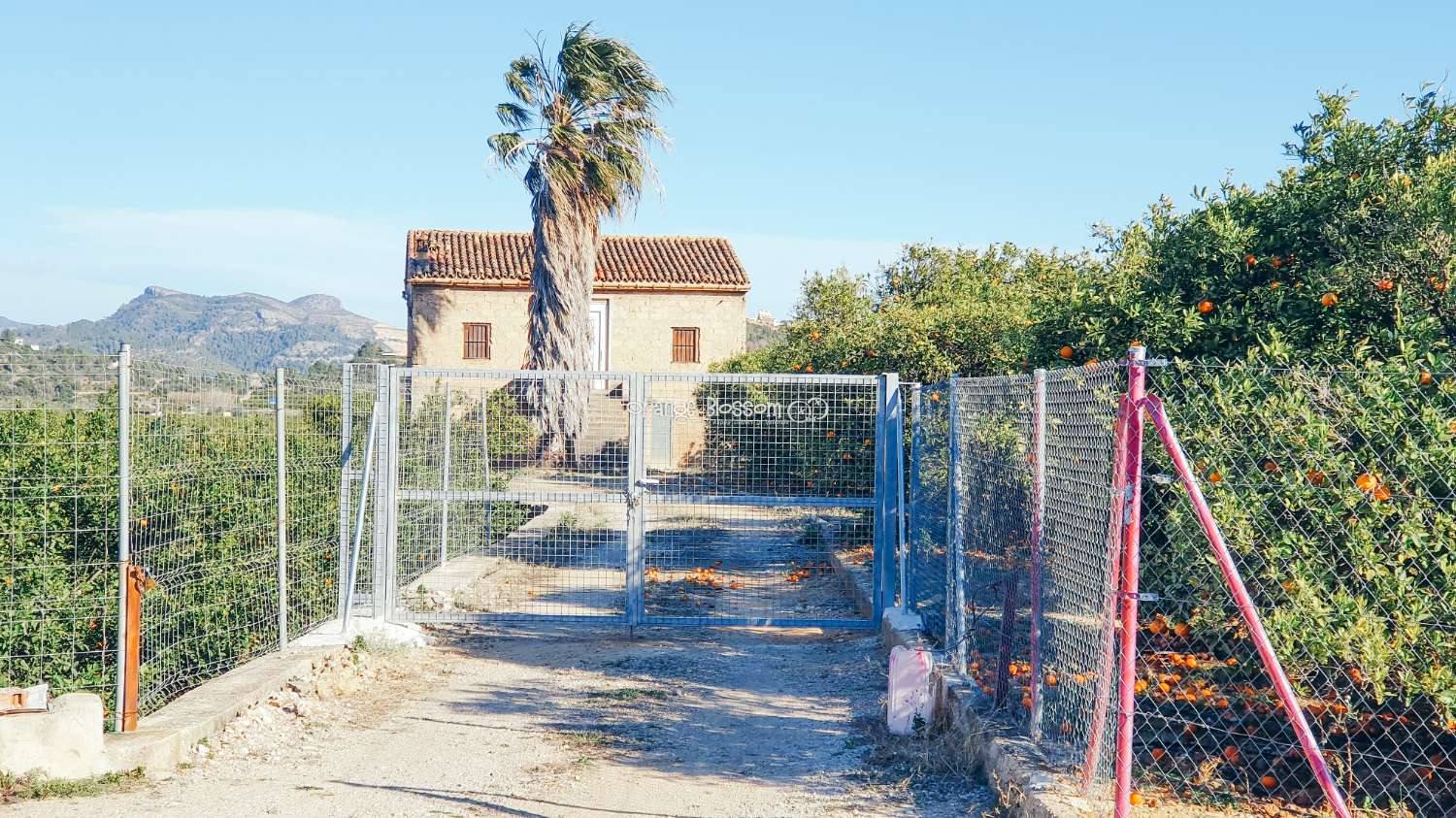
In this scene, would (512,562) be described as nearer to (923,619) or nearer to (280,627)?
(280,627)

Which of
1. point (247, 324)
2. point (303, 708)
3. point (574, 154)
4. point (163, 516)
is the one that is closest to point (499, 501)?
point (303, 708)

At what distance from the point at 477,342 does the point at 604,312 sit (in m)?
3.48

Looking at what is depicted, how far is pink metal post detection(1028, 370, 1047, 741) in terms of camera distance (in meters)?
5.33

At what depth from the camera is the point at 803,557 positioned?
11.7 meters

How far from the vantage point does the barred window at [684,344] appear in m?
31.0

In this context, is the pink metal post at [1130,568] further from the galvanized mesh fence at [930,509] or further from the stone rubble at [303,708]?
the stone rubble at [303,708]

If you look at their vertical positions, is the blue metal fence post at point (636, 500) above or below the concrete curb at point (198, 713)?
above

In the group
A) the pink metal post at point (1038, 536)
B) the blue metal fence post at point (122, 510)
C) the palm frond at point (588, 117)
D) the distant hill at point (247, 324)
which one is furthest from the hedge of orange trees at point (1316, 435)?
the distant hill at point (247, 324)

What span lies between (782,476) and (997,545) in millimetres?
3925

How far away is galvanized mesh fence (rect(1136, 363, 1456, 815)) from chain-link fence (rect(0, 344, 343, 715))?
5.21m

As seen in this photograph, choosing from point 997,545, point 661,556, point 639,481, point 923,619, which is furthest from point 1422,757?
point 661,556

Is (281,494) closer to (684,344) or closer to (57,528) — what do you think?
(57,528)

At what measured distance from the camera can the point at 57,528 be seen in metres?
8.16

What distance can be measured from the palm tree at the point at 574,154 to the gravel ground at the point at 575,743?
14902 mm
